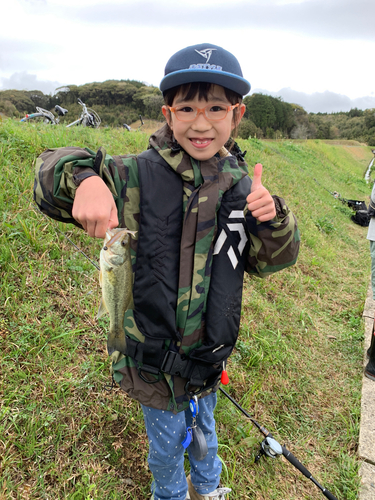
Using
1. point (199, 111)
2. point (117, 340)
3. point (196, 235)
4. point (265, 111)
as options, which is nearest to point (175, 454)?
point (117, 340)

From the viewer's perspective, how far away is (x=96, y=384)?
2887mm

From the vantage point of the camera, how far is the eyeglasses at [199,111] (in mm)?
1783

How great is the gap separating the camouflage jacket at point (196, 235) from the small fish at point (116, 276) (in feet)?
0.75

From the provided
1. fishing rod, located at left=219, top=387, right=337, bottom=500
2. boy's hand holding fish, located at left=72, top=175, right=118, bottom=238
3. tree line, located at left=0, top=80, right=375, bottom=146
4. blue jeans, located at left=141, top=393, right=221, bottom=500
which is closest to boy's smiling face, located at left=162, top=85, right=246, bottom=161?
boy's hand holding fish, located at left=72, top=175, right=118, bottom=238

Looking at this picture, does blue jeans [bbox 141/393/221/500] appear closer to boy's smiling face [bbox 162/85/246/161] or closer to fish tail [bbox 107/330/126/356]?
fish tail [bbox 107/330/126/356]

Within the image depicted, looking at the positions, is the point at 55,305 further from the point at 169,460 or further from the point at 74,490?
the point at 169,460

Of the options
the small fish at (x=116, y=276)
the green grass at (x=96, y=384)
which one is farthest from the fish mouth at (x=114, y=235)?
the green grass at (x=96, y=384)

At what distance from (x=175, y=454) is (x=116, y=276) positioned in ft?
4.50

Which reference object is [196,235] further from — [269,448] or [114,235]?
[269,448]

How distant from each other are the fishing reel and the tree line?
781 cm

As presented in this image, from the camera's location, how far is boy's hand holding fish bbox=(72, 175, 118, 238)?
4.63 feet

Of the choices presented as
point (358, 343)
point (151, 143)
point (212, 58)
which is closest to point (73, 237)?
point (151, 143)

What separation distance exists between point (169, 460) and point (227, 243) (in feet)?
4.90

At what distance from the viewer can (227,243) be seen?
1.96 metres
